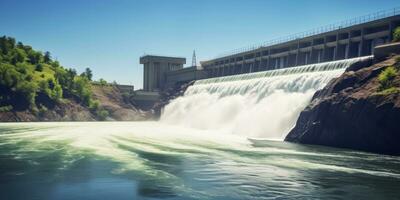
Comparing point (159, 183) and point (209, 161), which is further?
point (209, 161)

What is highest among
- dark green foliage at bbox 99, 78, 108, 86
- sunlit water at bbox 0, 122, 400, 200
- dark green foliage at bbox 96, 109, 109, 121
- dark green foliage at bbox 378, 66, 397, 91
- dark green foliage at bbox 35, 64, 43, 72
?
dark green foliage at bbox 35, 64, 43, 72

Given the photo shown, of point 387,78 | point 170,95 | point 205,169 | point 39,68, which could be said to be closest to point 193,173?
point 205,169

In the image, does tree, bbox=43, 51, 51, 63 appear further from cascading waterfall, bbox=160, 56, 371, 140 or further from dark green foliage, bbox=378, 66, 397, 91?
dark green foliage, bbox=378, 66, 397, 91

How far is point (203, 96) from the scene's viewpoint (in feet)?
288

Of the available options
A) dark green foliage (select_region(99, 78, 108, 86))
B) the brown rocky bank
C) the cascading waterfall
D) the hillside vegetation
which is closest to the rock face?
the cascading waterfall

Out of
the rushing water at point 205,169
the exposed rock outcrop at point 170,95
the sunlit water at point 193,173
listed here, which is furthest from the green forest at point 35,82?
the sunlit water at point 193,173

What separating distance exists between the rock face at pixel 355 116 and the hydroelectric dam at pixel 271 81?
4097mm

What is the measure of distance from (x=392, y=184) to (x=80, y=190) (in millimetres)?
16922

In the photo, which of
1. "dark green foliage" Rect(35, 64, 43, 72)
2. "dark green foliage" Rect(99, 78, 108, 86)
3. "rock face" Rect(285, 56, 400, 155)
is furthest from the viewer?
"dark green foliage" Rect(99, 78, 108, 86)

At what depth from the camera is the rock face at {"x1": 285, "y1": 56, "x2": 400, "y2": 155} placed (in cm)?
3719

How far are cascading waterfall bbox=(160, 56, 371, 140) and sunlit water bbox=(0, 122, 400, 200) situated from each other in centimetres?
1268

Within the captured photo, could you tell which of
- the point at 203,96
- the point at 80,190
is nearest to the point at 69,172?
the point at 80,190

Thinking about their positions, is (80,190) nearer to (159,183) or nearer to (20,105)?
(159,183)

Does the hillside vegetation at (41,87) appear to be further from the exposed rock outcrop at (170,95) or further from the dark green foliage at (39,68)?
the exposed rock outcrop at (170,95)
